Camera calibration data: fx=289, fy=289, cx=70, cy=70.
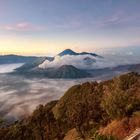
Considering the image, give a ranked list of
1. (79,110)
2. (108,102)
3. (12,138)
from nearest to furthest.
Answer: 1. (108,102)
2. (79,110)
3. (12,138)

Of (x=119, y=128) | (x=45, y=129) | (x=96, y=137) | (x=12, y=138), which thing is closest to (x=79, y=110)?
(x=45, y=129)

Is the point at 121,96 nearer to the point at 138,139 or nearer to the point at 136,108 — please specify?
the point at 136,108

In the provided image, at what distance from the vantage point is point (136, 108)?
2281 inches

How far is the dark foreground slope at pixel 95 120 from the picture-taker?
47831 millimetres

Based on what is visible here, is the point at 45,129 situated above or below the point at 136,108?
below

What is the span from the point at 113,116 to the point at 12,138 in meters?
136

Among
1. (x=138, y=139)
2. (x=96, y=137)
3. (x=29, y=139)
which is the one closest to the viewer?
(x=138, y=139)

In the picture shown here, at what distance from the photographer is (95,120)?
11244cm

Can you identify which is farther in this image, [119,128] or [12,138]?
[12,138]

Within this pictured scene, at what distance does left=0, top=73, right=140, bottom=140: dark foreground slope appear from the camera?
4783cm

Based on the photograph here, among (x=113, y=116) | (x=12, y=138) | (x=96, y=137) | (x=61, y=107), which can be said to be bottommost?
(x=12, y=138)

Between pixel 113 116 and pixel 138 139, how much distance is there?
114 feet

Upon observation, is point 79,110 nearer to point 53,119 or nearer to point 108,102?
point 53,119

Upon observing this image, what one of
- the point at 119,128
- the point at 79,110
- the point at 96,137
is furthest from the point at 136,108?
the point at 79,110
